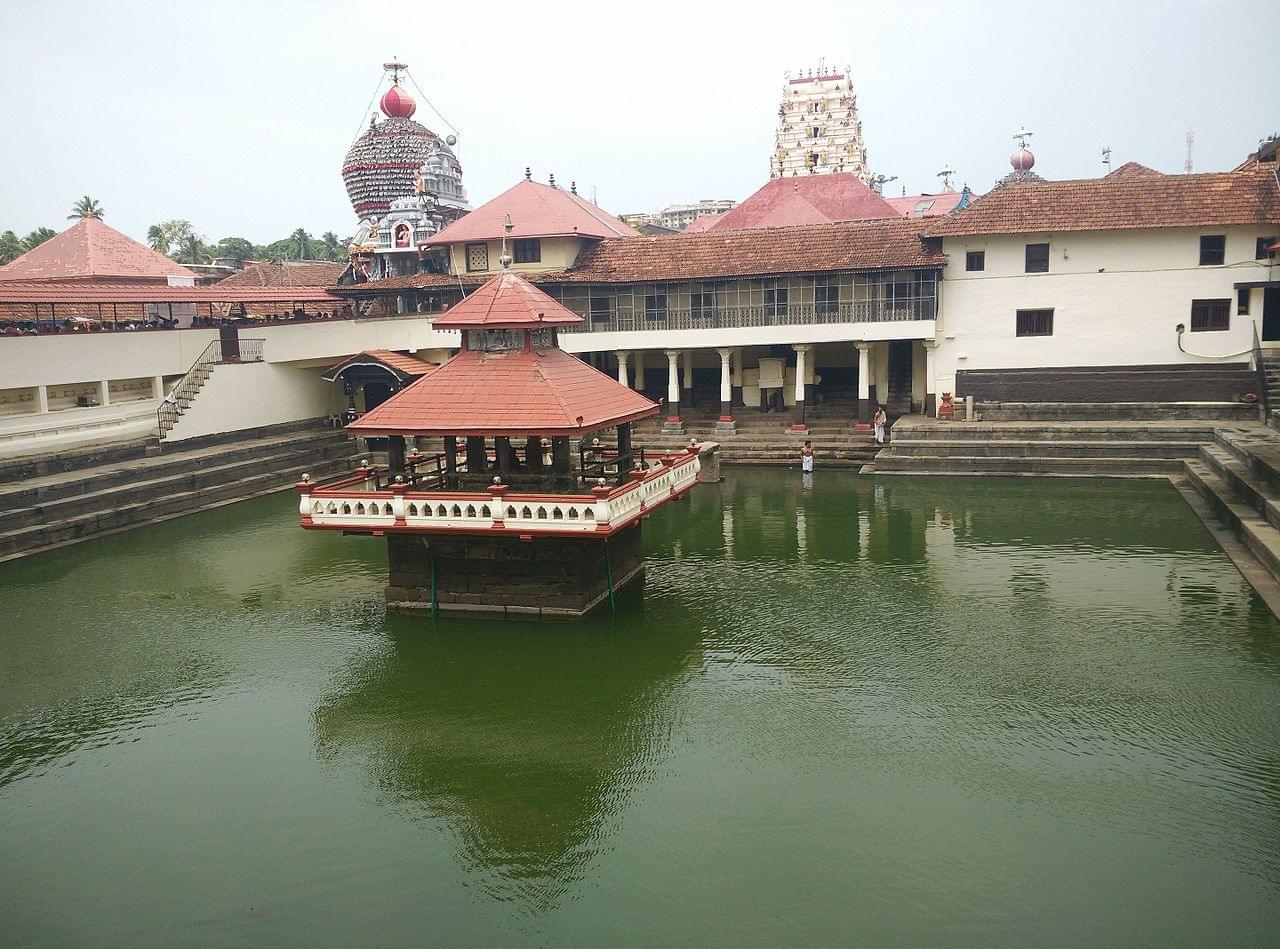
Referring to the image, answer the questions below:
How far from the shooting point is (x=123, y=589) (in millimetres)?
16031

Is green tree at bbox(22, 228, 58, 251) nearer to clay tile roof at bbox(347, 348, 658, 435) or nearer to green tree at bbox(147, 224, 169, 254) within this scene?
green tree at bbox(147, 224, 169, 254)

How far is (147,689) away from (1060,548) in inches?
543

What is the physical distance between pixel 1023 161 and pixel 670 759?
54073mm

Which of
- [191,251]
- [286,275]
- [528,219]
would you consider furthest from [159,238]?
[528,219]

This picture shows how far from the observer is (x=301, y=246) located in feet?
245

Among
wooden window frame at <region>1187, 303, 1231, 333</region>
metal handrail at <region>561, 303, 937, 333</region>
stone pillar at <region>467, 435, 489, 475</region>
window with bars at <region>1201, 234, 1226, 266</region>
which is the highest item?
window with bars at <region>1201, 234, 1226, 266</region>

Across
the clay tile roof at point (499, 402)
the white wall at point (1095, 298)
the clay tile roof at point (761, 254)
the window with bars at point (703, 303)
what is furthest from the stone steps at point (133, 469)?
the white wall at point (1095, 298)

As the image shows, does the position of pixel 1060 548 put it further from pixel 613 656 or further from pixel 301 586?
pixel 301 586

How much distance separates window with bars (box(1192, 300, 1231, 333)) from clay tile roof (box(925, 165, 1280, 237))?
1.99 m

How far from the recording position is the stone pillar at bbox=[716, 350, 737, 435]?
93.2 feet

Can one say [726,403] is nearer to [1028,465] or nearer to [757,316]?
[757,316]

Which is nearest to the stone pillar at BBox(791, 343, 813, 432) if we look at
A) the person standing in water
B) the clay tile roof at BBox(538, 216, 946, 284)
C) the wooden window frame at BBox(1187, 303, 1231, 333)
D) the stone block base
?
the clay tile roof at BBox(538, 216, 946, 284)

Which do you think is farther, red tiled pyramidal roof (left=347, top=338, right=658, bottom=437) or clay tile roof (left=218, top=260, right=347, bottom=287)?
clay tile roof (left=218, top=260, right=347, bottom=287)

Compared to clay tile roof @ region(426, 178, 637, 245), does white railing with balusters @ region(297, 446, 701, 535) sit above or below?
below
